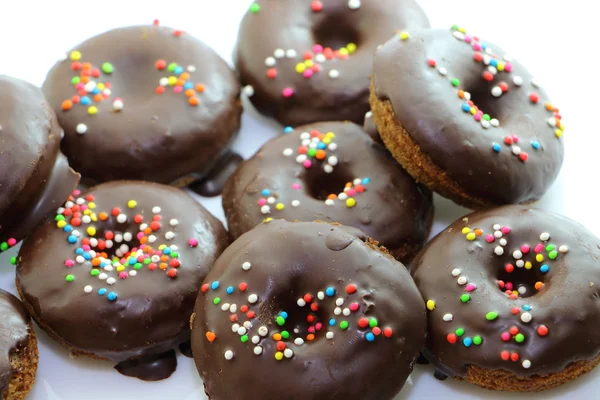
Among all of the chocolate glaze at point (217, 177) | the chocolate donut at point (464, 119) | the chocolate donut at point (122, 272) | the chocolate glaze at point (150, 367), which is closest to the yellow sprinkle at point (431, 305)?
the chocolate donut at point (464, 119)

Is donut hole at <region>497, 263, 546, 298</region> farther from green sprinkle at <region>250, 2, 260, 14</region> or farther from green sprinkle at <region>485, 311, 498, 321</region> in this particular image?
green sprinkle at <region>250, 2, 260, 14</region>

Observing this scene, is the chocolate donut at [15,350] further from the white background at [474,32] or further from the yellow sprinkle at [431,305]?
the yellow sprinkle at [431,305]

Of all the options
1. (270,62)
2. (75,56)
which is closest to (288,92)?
(270,62)

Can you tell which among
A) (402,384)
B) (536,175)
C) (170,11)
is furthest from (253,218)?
(170,11)

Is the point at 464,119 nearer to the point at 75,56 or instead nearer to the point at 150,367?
the point at 150,367

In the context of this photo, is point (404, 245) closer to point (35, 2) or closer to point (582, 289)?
point (582, 289)

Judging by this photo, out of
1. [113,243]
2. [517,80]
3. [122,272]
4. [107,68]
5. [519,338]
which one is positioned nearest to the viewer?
[519,338]
